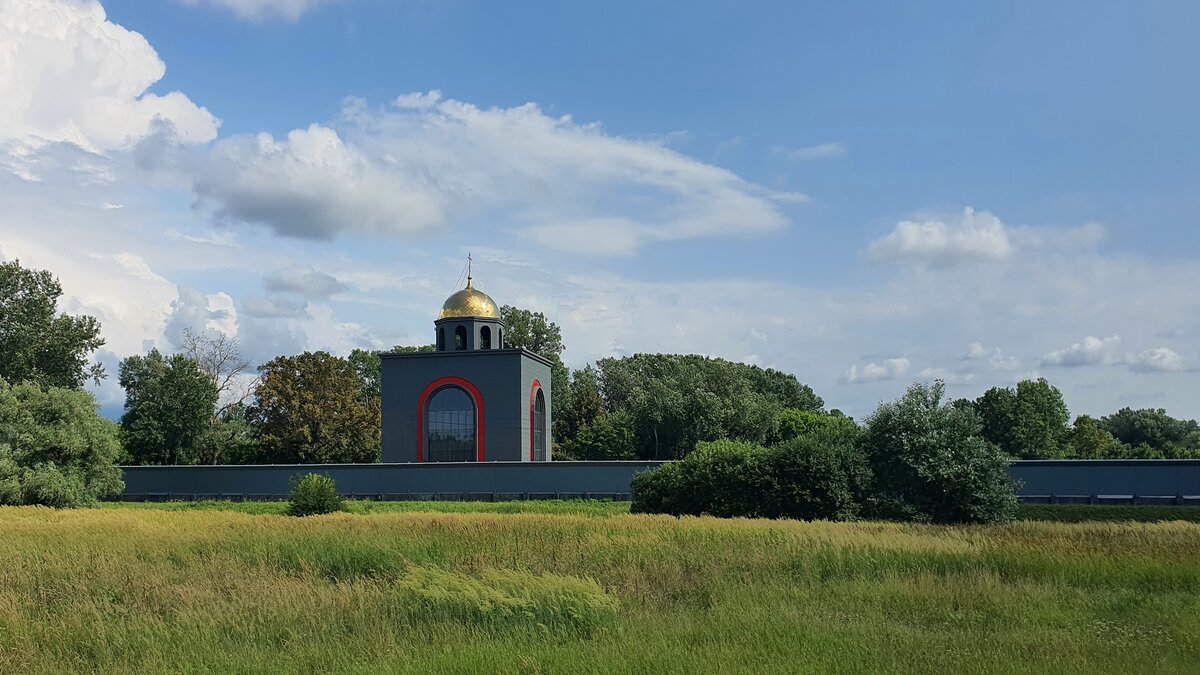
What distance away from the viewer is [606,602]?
10125mm

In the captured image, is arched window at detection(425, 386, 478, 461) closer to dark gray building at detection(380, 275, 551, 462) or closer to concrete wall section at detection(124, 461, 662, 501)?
dark gray building at detection(380, 275, 551, 462)

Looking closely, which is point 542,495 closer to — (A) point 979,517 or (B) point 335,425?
(A) point 979,517

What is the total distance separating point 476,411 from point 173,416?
23.5m

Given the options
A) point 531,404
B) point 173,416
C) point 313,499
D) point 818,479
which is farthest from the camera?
point 173,416

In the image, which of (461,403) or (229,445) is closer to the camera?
(461,403)

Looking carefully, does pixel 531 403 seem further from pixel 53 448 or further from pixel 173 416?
pixel 173 416

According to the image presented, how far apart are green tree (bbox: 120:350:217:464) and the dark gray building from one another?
1705 cm

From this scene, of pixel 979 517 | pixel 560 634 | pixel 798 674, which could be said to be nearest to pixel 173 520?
pixel 560 634

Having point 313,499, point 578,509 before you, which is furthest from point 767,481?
point 313,499

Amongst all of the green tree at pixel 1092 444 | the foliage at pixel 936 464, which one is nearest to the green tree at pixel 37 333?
the foliage at pixel 936 464

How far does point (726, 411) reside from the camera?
6303cm

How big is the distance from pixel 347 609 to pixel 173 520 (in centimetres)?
1428

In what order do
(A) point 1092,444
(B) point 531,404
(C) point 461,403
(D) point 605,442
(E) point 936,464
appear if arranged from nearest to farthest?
(E) point 936,464
(C) point 461,403
(B) point 531,404
(D) point 605,442
(A) point 1092,444

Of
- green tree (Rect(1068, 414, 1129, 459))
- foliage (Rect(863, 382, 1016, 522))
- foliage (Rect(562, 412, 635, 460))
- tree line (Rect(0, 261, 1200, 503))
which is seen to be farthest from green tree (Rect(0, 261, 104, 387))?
green tree (Rect(1068, 414, 1129, 459))
